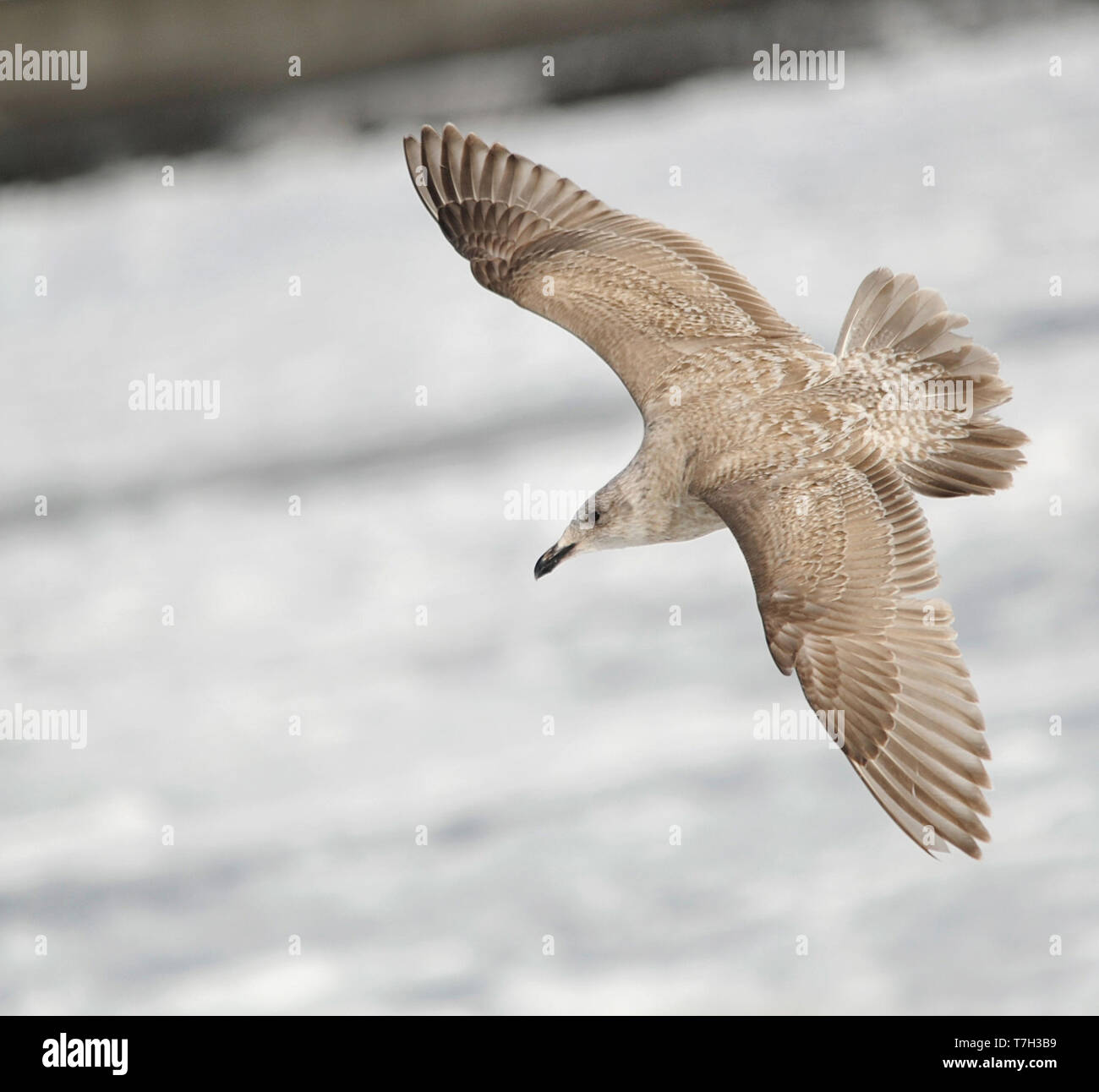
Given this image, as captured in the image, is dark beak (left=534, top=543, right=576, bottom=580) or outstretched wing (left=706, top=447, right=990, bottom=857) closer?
outstretched wing (left=706, top=447, right=990, bottom=857)

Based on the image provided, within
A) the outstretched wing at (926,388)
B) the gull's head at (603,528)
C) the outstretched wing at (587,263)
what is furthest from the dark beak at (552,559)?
Result: the outstretched wing at (926,388)

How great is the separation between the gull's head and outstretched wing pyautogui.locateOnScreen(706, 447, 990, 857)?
0.34 meters

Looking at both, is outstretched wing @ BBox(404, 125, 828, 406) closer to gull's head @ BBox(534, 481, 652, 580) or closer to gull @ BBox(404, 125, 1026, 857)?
gull @ BBox(404, 125, 1026, 857)

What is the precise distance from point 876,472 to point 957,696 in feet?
1.82

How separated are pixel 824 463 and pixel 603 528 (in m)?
0.61

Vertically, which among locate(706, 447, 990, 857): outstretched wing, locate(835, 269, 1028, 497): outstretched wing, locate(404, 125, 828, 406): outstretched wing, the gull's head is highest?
locate(404, 125, 828, 406): outstretched wing

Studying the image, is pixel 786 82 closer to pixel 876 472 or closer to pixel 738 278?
pixel 738 278

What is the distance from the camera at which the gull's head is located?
3.86 m

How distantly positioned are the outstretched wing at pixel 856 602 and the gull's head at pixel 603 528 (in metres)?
0.34

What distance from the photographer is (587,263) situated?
4.41 meters

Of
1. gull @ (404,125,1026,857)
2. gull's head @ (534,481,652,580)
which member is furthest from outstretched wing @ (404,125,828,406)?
gull's head @ (534,481,652,580)

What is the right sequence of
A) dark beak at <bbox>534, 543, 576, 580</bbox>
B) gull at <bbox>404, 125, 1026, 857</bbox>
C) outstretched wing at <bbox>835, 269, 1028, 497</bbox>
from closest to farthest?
gull at <bbox>404, 125, 1026, 857</bbox> → outstretched wing at <bbox>835, 269, 1028, 497</bbox> → dark beak at <bbox>534, 543, 576, 580</bbox>

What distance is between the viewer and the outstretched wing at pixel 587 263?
163 inches

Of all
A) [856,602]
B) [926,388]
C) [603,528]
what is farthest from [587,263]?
[856,602]
